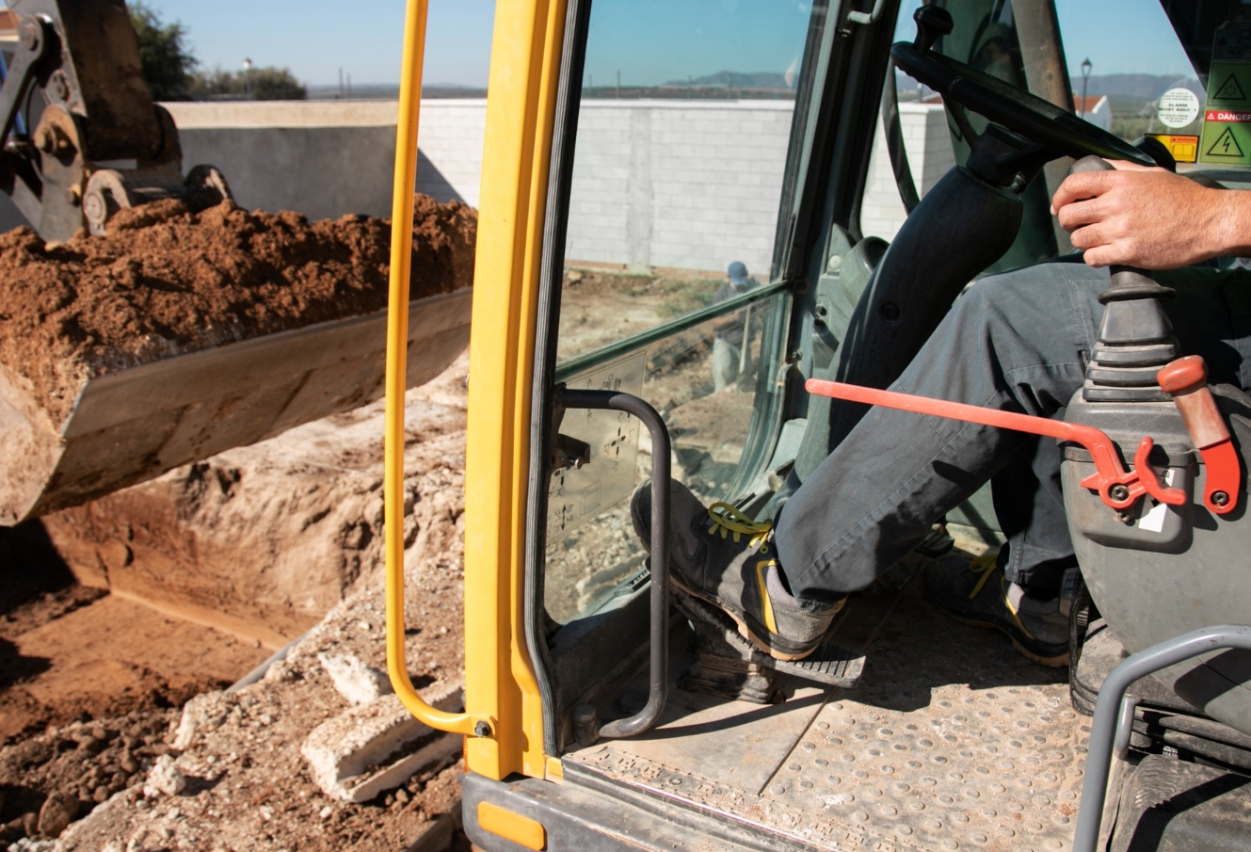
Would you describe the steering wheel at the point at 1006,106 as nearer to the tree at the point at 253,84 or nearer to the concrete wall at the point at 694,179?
the concrete wall at the point at 694,179

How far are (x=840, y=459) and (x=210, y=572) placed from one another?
14.9 ft

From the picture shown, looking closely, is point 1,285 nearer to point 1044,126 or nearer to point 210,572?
point 210,572

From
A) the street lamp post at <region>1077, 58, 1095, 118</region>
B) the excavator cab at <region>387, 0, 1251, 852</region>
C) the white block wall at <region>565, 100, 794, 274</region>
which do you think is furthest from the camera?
the street lamp post at <region>1077, 58, 1095, 118</region>

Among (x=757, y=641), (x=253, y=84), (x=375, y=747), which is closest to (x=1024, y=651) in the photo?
(x=757, y=641)

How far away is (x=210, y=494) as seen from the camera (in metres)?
5.21

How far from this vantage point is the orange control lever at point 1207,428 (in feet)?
3.69

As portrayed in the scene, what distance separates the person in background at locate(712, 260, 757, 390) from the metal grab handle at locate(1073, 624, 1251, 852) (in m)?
1.46

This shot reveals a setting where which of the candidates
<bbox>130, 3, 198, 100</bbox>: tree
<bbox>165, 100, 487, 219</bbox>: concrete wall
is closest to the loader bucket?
<bbox>165, 100, 487, 219</bbox>: concrete wall

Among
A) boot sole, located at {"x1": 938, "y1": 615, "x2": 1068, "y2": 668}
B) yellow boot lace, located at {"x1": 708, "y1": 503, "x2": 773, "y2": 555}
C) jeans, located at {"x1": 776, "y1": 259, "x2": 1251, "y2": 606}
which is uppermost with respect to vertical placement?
jeans, located at {"x1": 776, "y1": 259, "x2": 1251, "y2": 606}

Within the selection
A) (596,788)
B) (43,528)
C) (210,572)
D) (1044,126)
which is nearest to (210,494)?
(210,572)

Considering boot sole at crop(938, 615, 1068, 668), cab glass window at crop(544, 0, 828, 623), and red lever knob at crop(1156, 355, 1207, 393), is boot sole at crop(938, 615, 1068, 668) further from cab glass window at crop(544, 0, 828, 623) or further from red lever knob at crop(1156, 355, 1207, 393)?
red lever knob at crop(1156, 355, 1207, 393)

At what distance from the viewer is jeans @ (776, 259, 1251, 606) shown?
4.61ft

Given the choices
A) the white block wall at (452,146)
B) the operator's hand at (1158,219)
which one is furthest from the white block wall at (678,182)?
the white block wall at (452,146)

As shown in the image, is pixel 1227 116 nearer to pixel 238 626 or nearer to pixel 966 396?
pixel 966 396
